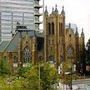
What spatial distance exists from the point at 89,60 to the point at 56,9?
32.5ft

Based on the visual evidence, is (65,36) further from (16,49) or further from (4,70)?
(4,70)

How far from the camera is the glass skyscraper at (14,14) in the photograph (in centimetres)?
11152

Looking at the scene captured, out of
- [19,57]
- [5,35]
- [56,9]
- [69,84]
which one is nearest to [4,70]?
[69,84]

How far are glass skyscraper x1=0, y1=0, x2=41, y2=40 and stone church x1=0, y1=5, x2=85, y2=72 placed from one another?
2748 centimetres

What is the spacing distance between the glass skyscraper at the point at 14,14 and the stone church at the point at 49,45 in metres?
27.5

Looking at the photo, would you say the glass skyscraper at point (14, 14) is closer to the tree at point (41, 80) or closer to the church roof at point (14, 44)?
the church roof at point (14, 44)

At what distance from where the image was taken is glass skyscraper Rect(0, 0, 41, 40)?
4391 inches

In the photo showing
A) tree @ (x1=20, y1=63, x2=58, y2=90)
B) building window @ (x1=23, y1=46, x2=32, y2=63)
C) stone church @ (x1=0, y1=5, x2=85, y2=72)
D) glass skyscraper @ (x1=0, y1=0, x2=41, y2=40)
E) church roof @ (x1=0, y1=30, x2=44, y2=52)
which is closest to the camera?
tree @ (x1=20, y1=63, x2=58, y2=90)

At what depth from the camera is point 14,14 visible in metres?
114

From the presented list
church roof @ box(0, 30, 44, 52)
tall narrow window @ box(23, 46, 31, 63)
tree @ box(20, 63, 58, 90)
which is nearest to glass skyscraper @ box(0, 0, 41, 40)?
church roof @ box(0, 30, 44, 52)

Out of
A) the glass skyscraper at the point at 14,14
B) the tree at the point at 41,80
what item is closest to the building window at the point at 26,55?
the glass skyscraper at the point at 14,14

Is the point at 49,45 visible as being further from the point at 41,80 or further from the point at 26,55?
the point at 41,80

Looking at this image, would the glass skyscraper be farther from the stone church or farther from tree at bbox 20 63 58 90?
tree at bbox 20 63 58 90

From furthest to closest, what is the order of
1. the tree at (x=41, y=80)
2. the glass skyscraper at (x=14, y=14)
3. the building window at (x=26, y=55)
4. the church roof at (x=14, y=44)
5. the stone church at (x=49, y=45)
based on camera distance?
the glass skyscraper at (x=14, y=14) → the church roof at (x=14, y=44) → the stone church at (x=49, y=45) → the building window at (x=26, y=55) → the tree at (x=41, y=80)
